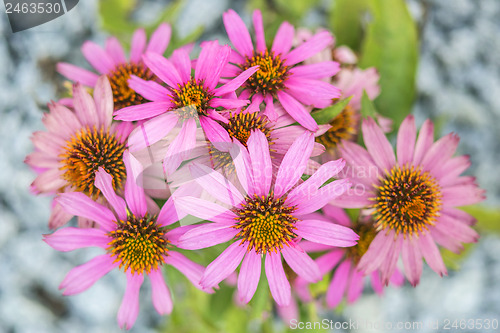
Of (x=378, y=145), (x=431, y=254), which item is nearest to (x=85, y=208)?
(x=378, y=145)

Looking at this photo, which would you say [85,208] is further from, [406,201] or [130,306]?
[406,201]

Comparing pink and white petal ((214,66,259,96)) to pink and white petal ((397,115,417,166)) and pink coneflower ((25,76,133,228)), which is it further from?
pink and white petal ((397,115,417,166))

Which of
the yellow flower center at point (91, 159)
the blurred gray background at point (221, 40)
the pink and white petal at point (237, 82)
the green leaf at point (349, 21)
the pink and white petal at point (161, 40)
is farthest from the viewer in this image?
the blurred gray background at point (221, 40)

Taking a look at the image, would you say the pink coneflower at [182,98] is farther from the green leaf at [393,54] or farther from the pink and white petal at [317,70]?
the green leaf at [393,54]

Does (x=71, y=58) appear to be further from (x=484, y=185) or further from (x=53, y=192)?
(x=484, y=185)

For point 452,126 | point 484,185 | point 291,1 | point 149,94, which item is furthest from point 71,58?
point 484,185

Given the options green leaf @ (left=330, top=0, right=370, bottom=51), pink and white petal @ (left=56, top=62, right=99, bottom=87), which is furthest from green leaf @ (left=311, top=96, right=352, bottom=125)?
green leaf @ (left=330, top=0, right=370, bottom=51)

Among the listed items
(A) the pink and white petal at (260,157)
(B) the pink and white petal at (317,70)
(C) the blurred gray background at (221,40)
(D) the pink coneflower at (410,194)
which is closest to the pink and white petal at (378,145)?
(D) the pink coneflower at (410,194)
